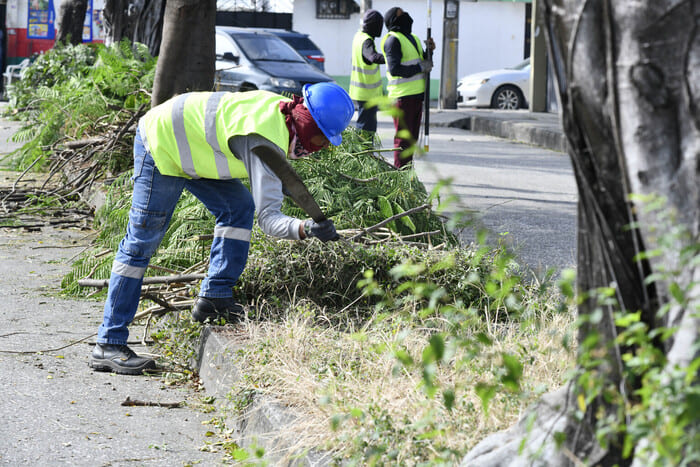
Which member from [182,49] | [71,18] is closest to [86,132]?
[182,49]

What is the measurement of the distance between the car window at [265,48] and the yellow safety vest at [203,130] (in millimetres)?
13357

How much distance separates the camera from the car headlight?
16.6 m

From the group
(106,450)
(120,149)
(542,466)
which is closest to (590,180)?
(542,466)

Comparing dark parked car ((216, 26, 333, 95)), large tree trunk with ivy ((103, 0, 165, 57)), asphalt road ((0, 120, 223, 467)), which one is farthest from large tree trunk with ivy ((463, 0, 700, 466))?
dark parked car ((216, 26, 333, 95))

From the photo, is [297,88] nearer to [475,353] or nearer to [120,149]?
[120,149]

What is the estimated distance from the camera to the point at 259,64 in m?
17.3

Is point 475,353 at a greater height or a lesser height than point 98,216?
greater

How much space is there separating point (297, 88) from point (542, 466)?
14.7 metres

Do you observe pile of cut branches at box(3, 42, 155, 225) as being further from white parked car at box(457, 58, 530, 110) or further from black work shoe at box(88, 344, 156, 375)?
white parked car at box(457, 58, 530, 110)

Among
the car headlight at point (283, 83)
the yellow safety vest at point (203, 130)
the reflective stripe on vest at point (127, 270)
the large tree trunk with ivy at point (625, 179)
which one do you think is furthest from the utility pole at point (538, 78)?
the large tree trunk with ivy at point (625, 179)

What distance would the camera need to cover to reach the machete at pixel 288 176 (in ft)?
13.7

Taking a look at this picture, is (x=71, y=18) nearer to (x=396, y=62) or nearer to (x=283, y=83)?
(x=283, y=83)

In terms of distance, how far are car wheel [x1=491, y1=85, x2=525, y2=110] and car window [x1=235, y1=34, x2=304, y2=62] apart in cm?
730

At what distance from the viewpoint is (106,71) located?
10.1 m
